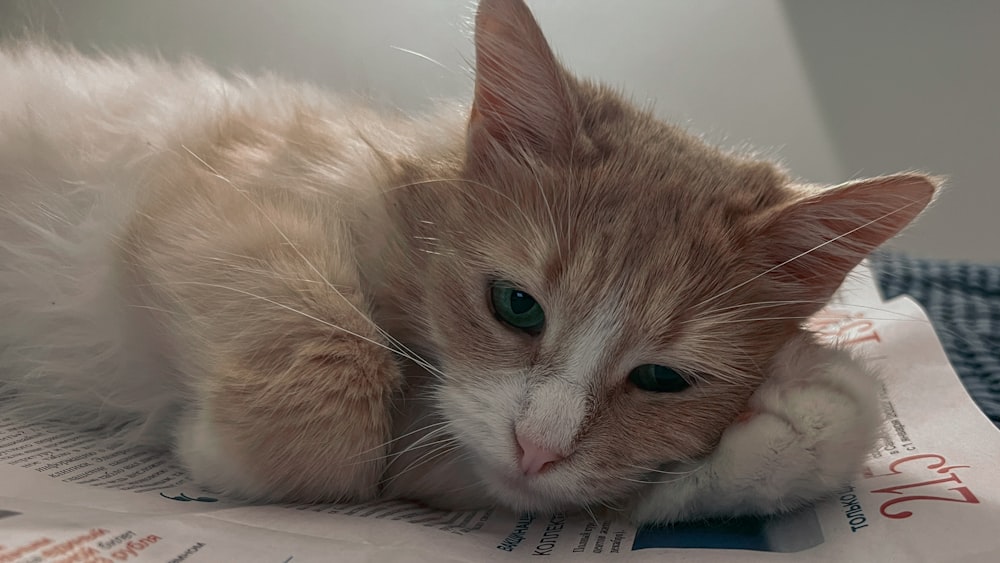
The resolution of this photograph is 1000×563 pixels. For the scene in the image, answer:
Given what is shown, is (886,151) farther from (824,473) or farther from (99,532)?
(99,532)

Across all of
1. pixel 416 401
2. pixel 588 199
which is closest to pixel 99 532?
pixel 416 401

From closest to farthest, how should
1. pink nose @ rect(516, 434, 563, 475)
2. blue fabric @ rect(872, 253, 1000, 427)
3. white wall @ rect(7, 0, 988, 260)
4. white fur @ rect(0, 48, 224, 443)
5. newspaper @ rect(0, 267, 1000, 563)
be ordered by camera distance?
newspaper @ rect(0, 267, 1000, 563)
pink nose @ rect(516, 434, 563, 475)
white fur @ rect(0, 48, 224, 443)
blue fabric @ rect(872, 253, 1000, 427)
white wall @ rect(7, 0, 988, 260)

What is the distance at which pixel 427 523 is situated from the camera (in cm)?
98

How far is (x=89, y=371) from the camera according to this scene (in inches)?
47.5

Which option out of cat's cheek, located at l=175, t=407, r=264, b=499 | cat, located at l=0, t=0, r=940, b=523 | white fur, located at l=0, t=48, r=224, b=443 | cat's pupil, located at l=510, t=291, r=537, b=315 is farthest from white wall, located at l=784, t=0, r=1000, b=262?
cat's cheek, located at l=175, t=407, r=264, b=499

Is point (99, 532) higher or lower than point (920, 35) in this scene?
lower

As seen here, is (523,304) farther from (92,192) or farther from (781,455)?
(92,192)

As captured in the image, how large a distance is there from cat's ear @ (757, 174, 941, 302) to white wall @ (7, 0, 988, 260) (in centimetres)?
149

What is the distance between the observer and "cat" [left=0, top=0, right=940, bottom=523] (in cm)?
96

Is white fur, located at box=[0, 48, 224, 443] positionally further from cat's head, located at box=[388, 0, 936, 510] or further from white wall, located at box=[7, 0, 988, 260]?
white wall, located at box=[7, 0, 988, 260]

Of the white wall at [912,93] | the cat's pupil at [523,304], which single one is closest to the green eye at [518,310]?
the cat's pupil at [523,304]

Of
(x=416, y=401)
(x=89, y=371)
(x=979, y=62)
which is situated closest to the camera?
(x=416, y=401)

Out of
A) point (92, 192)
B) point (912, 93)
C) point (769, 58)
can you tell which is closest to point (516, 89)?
point (92, 192)

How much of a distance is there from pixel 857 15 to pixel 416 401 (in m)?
2.24
